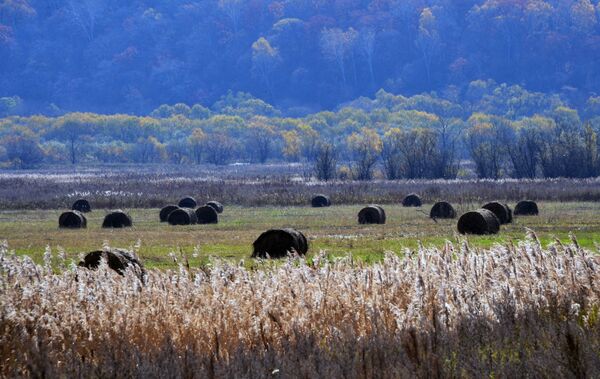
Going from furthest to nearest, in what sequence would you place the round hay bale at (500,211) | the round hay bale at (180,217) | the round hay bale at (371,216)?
1. the round hay bale at (180,217)
2. the round hay bale at (371,216)
3. the round hay bale at (500,211)

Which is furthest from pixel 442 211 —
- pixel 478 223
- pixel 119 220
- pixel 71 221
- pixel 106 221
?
pixel 71 221

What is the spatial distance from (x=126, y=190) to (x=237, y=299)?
69.4m

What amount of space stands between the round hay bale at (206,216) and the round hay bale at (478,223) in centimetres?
1510

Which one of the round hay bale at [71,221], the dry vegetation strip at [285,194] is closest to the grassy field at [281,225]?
the round hay bale at [71,221]

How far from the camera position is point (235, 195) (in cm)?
6794

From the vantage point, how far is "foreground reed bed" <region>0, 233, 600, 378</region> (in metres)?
8.77

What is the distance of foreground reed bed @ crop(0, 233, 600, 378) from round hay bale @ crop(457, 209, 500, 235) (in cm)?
2253

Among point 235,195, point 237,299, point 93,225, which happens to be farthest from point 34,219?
point 237,299

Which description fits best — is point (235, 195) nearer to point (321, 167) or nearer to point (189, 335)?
point (321, 167)

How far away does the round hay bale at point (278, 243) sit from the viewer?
2823cm

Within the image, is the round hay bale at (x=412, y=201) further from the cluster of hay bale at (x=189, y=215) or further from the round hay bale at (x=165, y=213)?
the round hay bale at (x=165, y=213)

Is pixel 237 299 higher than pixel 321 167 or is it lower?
lower

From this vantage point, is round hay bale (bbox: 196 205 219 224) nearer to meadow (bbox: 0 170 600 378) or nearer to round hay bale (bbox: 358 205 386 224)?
round hay bale (bbox: 358 205 386 224)

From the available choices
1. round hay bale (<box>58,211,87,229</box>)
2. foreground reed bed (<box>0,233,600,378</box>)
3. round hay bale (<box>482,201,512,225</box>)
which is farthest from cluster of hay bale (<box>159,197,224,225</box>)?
foreground reed bed (<box>0,233,600,378</box>)
